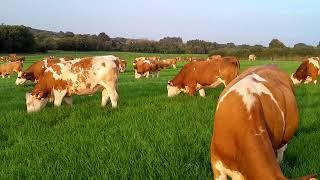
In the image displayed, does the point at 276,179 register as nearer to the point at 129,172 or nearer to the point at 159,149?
the point at 129,172

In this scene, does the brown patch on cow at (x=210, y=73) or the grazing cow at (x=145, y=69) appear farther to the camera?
the grazing cow at (x=145, y=69)

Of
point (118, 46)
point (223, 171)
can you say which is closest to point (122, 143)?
point (223, 171)

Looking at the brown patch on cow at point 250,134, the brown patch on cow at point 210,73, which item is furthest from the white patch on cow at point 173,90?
the brown patch on cow at point 250,134

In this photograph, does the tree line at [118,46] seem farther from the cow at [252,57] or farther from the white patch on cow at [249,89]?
the white patch on cow at [249,89]

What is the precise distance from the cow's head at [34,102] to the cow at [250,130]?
9.81 metres

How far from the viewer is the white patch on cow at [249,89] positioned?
576cm

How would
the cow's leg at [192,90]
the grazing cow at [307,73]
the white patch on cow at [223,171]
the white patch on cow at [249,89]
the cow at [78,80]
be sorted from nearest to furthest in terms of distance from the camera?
1. the white patch on cow at [223,171]
2. the white patch on cow at [249,89]
3. the cow at [78,80]
4. the cow's leg at [192,90]
5. the grazing cow at [307,73]

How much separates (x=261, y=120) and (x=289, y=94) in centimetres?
191

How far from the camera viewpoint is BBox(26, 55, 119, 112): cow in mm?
15570

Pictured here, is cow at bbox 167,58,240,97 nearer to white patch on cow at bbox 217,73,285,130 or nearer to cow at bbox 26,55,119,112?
cow at bbox 26,55,119,112

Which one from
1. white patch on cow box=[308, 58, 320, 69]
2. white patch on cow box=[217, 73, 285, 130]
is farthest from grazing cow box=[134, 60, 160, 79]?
white patch on cow box=[217, 73, 285, 130]

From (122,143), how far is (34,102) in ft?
24.0

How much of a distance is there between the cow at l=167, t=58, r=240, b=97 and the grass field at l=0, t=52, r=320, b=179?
4.36 m

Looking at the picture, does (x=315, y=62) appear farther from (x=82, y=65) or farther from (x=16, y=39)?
(x=16, y=39)
